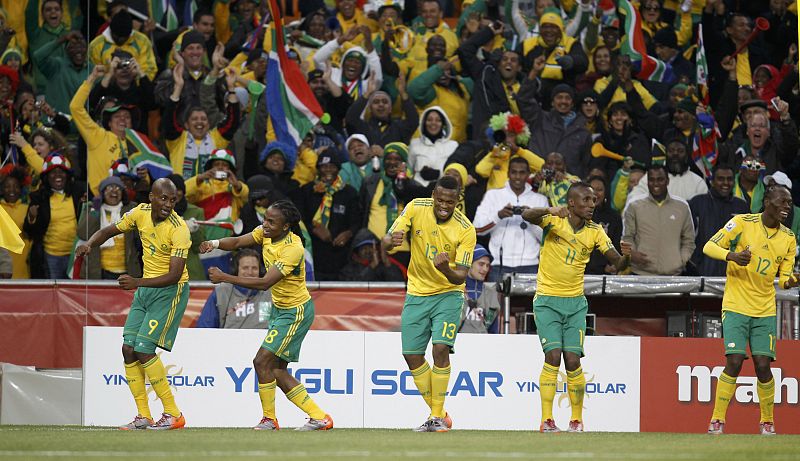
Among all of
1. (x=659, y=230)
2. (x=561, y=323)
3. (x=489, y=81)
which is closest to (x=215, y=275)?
(x=561, y=323)

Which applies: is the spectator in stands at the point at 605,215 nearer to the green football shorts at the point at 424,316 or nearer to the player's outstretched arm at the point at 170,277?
the green football shorts at the point at 424,316

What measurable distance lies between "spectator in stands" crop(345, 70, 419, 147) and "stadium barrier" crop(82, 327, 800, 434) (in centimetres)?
382

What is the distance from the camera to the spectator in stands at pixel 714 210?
52.4ft

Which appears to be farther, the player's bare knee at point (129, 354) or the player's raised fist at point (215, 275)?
the player's bare knee at point (129, 354)

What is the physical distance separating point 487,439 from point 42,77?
9706 mm

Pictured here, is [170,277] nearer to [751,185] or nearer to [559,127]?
[559,127]

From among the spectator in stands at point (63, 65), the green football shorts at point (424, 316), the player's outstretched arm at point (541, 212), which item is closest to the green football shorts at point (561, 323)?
the player's outstretched arm at point (541, 212)

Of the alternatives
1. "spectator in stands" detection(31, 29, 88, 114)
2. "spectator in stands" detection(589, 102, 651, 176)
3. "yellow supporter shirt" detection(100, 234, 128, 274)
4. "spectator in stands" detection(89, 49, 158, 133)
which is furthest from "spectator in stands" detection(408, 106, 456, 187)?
"spectator in stands" detection(31, 29, 88, 114)

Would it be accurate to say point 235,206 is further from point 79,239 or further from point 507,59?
point 507,59

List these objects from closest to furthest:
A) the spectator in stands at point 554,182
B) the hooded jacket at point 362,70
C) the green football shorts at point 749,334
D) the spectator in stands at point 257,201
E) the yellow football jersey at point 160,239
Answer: the yellow football jersey at point 160,239 → the green football shorts at point 749,334 → the spectator in stands at point 257,201 → the spectator in stands at point 554,182 → the hooded jacket at point 362,70

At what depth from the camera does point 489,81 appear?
16.7 m

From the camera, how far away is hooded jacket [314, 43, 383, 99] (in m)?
17.2

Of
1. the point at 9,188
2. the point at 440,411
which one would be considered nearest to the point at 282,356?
the point at 440,411

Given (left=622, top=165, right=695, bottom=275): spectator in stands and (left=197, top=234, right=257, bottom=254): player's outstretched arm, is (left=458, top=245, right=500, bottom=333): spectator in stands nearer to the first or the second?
(left=622, top=165, right=695, bottom=275): spectator in stands
